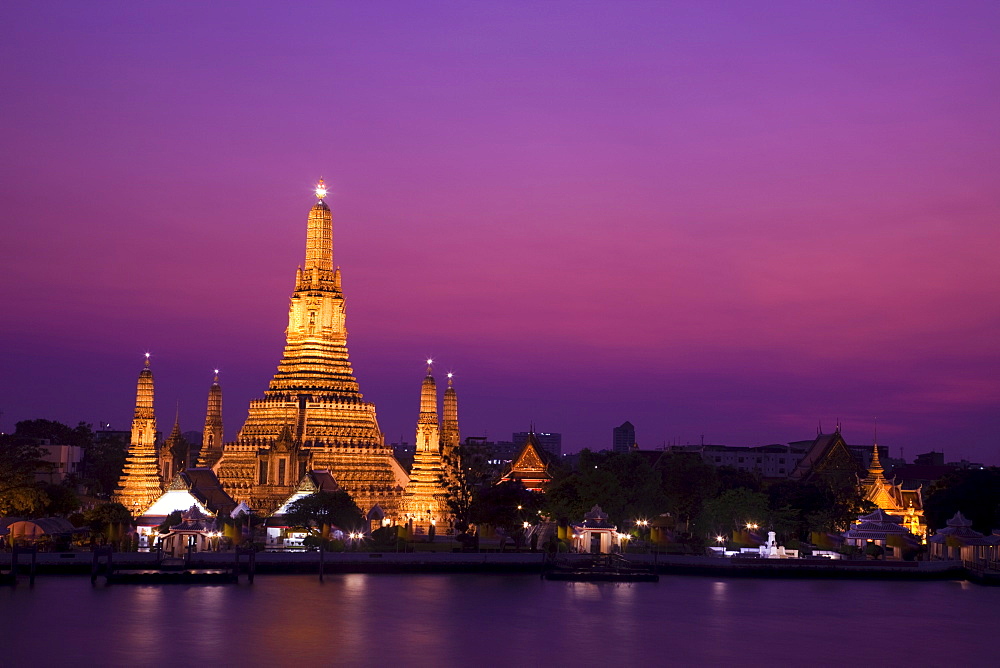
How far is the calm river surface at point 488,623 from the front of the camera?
48.4 meters

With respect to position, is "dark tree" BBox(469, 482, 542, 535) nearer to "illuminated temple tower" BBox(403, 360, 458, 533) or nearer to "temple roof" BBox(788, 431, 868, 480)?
"illuminated temple tower" BBox(403, 360, 458, 533)

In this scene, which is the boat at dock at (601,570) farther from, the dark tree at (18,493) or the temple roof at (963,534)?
the dark tree at (18,493)

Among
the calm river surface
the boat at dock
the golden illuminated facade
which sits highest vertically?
→ the golden illuminated facade

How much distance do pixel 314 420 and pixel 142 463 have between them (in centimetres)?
1041

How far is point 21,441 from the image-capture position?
10531 centimetres

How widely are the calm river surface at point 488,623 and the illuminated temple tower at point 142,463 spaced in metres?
19.6

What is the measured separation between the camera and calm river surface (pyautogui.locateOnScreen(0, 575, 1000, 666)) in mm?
48438

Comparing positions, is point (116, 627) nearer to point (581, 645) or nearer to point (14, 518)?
point (581, 645)

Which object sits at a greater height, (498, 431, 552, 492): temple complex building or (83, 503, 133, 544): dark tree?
(498, 431, 552, 492): temple complex building

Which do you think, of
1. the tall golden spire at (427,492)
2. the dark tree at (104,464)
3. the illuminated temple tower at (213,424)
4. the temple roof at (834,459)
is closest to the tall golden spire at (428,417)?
the tall golden spire at (427,492)

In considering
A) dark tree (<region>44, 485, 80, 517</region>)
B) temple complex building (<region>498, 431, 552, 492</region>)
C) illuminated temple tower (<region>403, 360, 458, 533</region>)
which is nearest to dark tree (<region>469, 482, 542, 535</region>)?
illuminated temple tower (<region>403, 360, 458, 533</region>)

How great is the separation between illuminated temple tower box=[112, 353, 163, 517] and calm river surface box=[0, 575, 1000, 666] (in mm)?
19565

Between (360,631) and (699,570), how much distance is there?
26.9 m

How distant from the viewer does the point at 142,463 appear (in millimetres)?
86875
